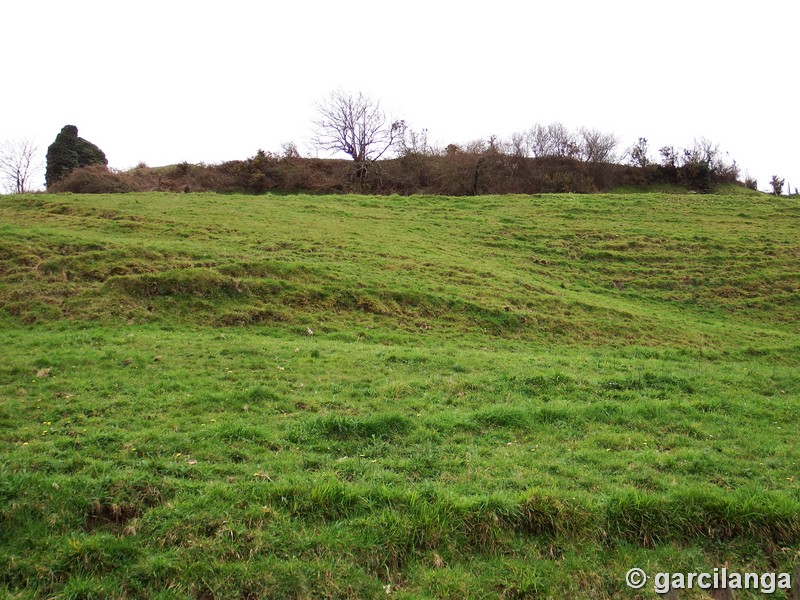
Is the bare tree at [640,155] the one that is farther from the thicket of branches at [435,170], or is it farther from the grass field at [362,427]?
the grass field at [362,427]

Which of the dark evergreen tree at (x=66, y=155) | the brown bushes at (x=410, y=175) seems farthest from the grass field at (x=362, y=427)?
the dark evergreen tree at (x=66, y=155)

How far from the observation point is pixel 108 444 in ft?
22.2

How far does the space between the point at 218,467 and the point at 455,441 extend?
3.45 m

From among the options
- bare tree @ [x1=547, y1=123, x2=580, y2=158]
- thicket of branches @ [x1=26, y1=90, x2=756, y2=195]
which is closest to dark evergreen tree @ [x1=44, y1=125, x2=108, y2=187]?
thicket of branches @ [x1=26, y1=90, x2=756, y2=195]

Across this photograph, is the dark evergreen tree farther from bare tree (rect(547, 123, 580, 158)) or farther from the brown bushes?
bare tree (rect(547, 123, 580, 158))

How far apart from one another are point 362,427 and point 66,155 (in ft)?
150

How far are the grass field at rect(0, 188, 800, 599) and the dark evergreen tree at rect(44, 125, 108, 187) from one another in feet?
74.0

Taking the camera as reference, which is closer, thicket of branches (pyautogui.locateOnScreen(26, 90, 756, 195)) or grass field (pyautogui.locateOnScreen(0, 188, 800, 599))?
grass field (pyautogui.locateOnScreen(0, 188, 800, 599))

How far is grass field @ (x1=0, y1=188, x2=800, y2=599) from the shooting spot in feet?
16.4

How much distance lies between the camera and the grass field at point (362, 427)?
16.4ft

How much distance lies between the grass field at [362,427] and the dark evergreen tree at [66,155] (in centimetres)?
2256

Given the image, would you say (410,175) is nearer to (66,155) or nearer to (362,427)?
(66,155)

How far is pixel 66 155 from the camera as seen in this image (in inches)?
1634

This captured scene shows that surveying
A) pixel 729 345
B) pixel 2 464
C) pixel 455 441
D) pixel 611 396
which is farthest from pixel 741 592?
pixel 729 345
